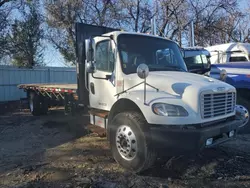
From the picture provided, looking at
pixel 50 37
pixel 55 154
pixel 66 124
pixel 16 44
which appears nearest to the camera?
pixel 55 154

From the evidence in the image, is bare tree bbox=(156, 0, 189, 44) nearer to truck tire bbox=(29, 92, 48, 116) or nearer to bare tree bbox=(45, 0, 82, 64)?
bare tree bbox=(45, 0, 82, 64)

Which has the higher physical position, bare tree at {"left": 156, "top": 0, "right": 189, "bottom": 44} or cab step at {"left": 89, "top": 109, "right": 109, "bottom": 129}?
bare tree at {"left": 156, "top": 0, "right": 189, "bottom": 44}

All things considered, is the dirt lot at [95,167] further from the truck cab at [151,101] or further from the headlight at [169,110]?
the headlight at [169,110]

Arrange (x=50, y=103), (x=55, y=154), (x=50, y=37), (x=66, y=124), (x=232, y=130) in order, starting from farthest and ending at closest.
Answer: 1. (x=50, y=37)
2. (x=50, y=103)
3. (x=66, y=124)
4. (x=55, y=154)
5. (x=232, y=130)

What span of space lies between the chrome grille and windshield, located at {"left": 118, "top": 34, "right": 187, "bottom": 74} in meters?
1.25

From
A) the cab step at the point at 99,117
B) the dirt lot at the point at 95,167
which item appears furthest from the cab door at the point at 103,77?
the dirt lot at the point at 95,167

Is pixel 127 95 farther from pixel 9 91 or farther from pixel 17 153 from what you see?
pixel 9 91

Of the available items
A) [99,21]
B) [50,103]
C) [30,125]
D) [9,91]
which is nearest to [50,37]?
[99,21]

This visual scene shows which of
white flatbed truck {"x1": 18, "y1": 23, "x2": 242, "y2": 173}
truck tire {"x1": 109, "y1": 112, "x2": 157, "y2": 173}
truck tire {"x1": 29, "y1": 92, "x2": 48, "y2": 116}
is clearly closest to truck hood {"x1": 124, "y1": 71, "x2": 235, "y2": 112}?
white flatbed truck {"x1": 18, "y1": 23, "x2": 242, "y2": 173}

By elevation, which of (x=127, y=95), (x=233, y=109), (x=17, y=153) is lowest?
(x=17, y=153)

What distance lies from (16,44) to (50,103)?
815cm

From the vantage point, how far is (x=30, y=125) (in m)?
9.12

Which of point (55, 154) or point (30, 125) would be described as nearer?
point (55, 154)

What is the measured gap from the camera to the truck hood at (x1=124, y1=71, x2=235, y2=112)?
4.12 metres
